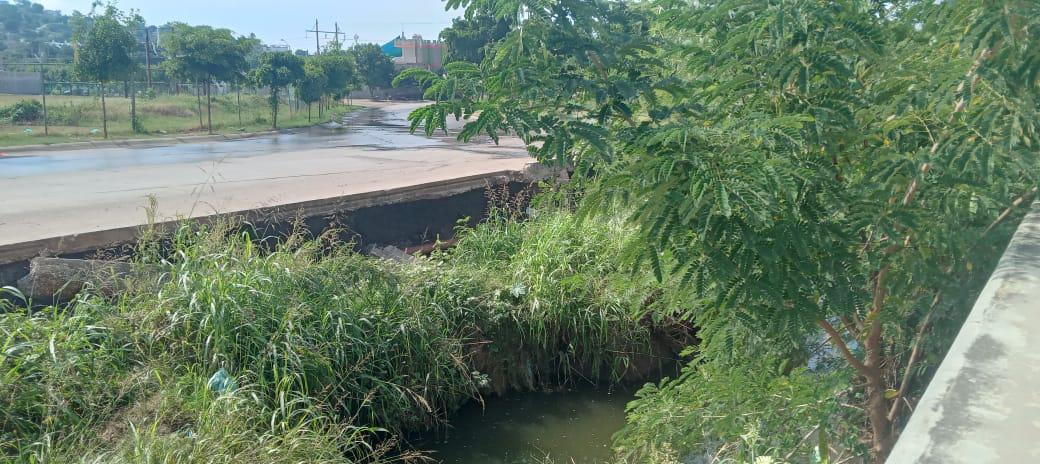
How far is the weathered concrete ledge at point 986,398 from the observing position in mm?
1215

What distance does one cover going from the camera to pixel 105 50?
70.4 feet

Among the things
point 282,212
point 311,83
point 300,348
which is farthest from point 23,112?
point 300,348

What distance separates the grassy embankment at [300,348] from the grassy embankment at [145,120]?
54.7 ft

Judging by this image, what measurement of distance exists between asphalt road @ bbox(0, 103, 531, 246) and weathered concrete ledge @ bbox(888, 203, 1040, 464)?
593 centimetres

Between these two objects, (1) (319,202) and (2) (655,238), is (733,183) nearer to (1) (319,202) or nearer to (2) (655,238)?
(2) (655,238)

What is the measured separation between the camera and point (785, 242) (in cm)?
308

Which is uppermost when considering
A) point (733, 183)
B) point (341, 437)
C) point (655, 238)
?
point (733, 183)

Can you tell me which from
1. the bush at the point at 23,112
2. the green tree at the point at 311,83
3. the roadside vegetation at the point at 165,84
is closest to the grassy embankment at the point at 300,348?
the roadside vegetation at the point at 165,84

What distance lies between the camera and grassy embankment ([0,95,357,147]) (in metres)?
21.5

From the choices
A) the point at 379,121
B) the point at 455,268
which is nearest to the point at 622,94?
the point at 455,268

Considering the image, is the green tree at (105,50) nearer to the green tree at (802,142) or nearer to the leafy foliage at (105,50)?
the leafy foliage at (105,50)

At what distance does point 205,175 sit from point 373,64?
45559mm

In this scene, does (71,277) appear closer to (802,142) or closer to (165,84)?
(802,142)

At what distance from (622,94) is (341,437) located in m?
2.78
